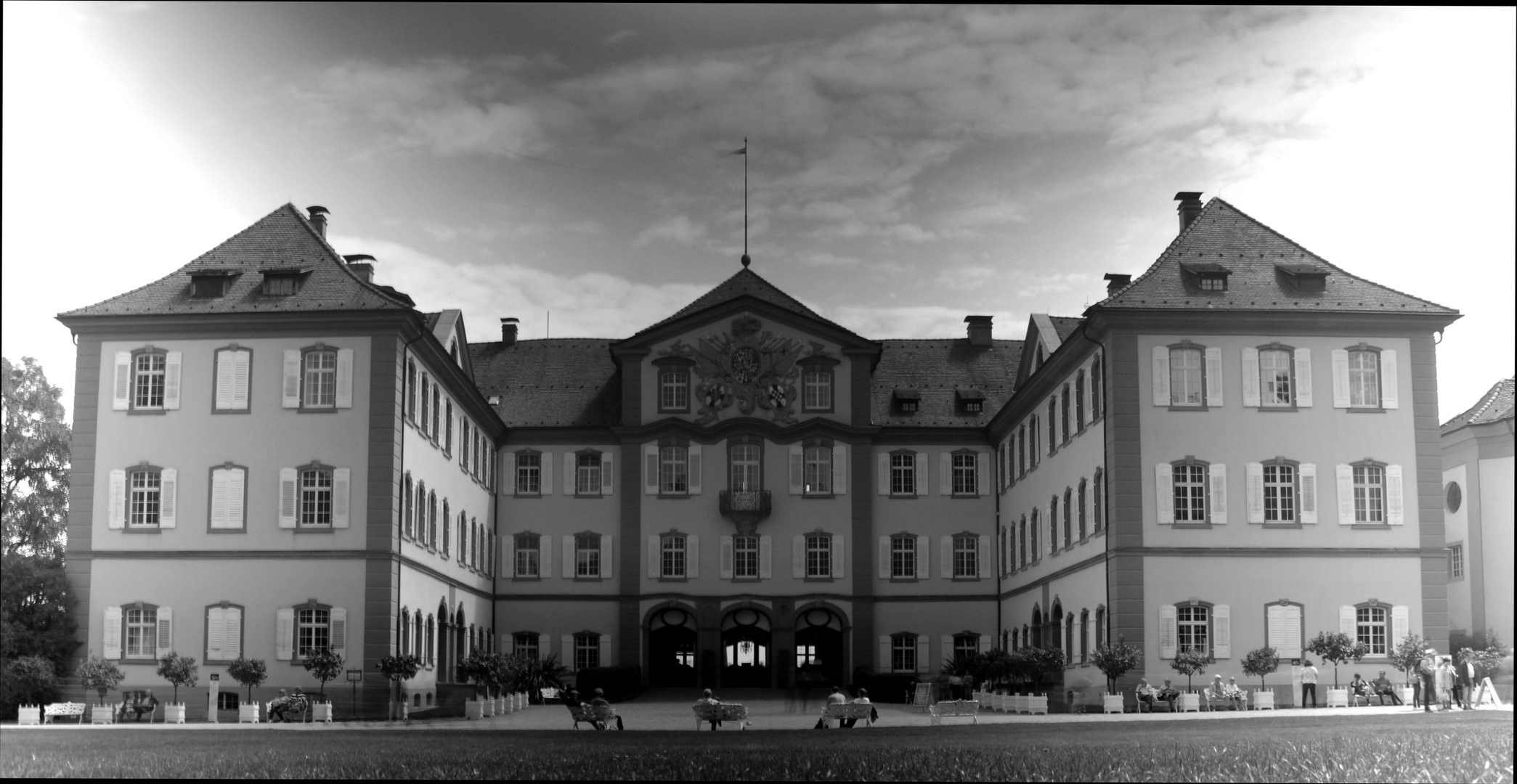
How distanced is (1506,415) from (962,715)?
10.1 m

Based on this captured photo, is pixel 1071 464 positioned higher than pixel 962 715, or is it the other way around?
pixel 1071 464

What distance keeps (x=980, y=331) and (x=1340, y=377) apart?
64.6 feet

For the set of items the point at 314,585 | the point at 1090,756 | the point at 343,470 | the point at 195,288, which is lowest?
the point at 1090,756

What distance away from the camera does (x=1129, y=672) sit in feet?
110

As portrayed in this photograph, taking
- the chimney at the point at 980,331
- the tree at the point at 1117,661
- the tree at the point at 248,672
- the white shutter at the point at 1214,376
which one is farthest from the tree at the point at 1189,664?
the chimney at the point at 980,331

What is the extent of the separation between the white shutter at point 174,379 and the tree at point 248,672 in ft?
15.8

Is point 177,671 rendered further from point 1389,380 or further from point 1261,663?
point 1389,380

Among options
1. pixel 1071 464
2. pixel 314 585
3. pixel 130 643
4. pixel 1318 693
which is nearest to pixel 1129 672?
pixel 1318 693

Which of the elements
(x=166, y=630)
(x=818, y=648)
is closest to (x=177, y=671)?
(x=166, y=630)

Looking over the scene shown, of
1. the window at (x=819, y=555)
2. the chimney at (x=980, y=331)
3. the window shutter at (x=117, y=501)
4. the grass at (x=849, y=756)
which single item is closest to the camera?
the grass at (x=849, y=756)

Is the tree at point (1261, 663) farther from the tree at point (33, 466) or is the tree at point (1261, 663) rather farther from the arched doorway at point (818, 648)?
the tree at point (33, 466)

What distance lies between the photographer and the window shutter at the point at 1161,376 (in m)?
34.7

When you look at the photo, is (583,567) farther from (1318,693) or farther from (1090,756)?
(1090,756)

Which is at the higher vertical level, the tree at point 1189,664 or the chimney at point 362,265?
the chimney at point 362,265
